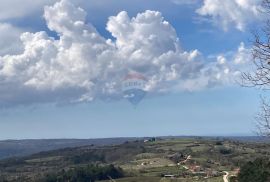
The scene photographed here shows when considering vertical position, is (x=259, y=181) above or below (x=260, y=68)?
below

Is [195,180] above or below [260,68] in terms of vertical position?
below

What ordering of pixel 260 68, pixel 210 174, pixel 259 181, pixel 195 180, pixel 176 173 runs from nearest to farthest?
pixel 260 68 < pixel 259 181 < pixel 195 180 < pixel 210 174 < pixel 176 173

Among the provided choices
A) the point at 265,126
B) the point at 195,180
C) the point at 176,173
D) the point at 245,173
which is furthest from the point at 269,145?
the point at 176,173

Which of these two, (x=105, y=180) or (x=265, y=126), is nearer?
(x=265, y=126)

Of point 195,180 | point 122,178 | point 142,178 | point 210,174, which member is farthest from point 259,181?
point 122,178

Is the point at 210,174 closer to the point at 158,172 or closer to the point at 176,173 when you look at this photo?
the point at 176,173

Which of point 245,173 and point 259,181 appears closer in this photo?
point 259,181

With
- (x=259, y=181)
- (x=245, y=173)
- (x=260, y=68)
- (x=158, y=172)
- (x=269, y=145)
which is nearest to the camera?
(x=260, y=68)

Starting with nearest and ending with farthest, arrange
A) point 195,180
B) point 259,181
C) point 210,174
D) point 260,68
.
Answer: point 260,68 < point 259,181 < point 195,180 < point 210,174

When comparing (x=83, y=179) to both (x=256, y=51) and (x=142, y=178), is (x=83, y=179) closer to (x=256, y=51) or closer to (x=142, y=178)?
(x=142, y=178)
